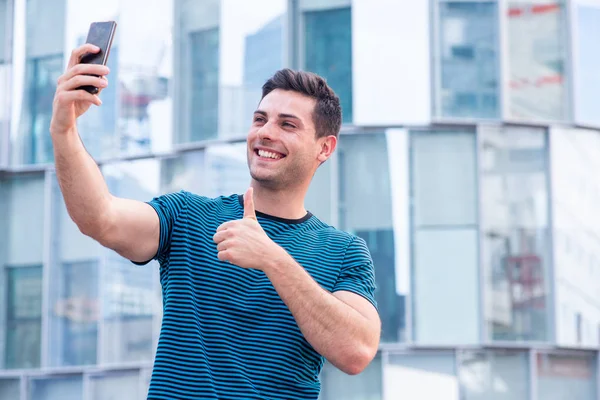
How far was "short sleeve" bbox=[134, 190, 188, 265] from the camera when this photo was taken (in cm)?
371

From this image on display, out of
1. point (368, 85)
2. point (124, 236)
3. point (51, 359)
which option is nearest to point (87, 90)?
point (124, 236)

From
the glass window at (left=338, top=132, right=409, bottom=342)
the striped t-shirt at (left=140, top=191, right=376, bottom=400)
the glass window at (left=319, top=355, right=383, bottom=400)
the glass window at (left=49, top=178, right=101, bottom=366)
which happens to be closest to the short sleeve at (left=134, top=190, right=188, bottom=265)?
the striped t-shirt at (left=140, top=191, right=376, bottom=400)

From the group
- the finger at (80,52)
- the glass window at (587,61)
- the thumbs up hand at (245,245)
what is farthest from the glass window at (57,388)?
the finger at (80,52)

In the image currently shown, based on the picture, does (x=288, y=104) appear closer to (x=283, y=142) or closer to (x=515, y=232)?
(x=283, y=142)

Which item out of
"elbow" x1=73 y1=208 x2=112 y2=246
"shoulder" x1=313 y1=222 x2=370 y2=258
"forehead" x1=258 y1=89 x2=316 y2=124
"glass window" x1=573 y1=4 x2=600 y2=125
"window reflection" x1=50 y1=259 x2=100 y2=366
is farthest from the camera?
"window reflection" x1=50 y1=259 x2=100 y2=366

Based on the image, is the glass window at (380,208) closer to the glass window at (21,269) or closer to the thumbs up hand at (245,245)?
the glass window at (21,269)

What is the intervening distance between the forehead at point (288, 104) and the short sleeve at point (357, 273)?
51cm

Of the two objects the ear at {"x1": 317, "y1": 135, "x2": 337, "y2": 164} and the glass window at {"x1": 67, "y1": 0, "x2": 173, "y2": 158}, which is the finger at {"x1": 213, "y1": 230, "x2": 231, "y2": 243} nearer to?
the ear at {"x1": 317, "y1": 135, "x2": 337, "y2": 164}

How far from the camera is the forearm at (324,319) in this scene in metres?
3.36

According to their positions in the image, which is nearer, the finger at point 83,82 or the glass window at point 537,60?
the finger at point 83,82

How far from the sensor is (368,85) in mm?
13484

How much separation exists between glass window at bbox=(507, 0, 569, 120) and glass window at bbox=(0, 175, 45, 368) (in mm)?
6503

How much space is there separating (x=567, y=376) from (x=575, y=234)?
1625 millimetres

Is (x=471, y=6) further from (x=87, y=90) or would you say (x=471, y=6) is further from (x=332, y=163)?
(x=87, y=90)
